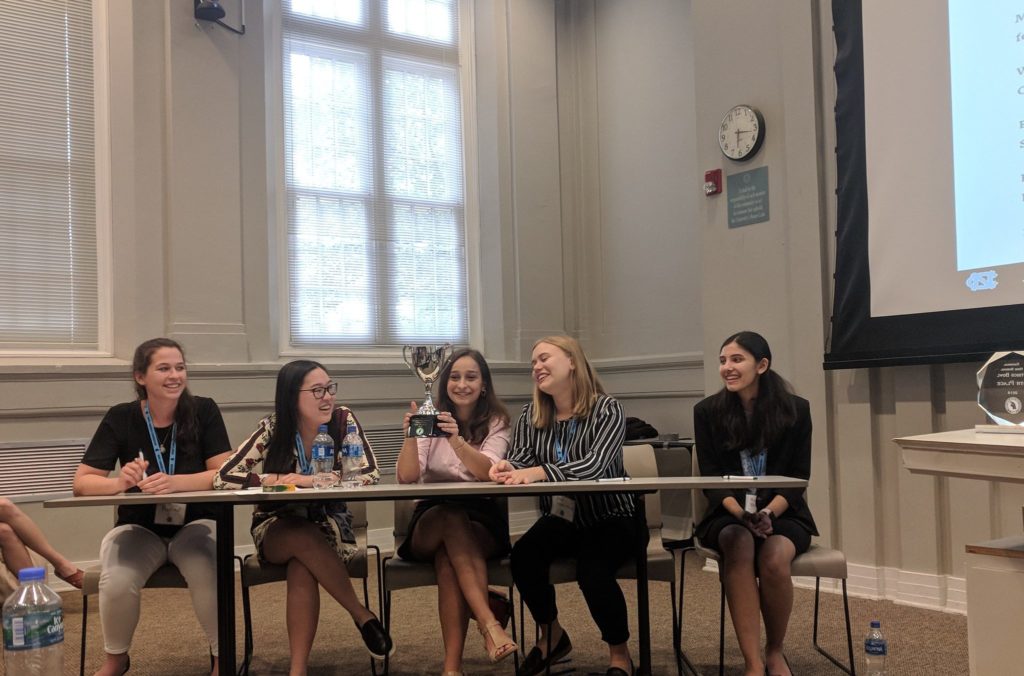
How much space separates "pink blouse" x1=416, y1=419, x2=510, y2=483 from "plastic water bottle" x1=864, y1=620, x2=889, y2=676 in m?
1.28

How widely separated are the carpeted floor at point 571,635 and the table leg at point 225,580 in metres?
0.57

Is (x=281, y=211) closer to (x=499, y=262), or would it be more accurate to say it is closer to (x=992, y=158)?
(x=499, y=262)

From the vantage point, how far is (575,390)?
3.00 meters

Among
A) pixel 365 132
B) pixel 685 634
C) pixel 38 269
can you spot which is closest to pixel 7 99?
pixel 38 269

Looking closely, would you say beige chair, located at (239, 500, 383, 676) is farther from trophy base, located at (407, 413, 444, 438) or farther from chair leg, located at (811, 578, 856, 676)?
chair leg, located at (811, 578, 856, 676)

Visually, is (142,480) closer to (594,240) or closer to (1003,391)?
(1003,391)

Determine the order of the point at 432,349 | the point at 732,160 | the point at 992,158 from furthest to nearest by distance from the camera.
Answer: the point at 732,160, the point at 992,158, the point at 432,349

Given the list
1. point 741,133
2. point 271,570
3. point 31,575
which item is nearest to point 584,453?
point 271,570

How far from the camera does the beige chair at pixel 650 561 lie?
109 inches

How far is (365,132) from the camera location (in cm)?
580

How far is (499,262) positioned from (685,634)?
3.22m

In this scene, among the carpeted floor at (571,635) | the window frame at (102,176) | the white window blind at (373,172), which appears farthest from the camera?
the white window blind at (373,172)

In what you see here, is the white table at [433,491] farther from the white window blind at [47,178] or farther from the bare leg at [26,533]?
the white window blind at [47,178]

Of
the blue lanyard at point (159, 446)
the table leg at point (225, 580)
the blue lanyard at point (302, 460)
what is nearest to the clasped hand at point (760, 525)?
the blue lanyard at point (302, 460)
